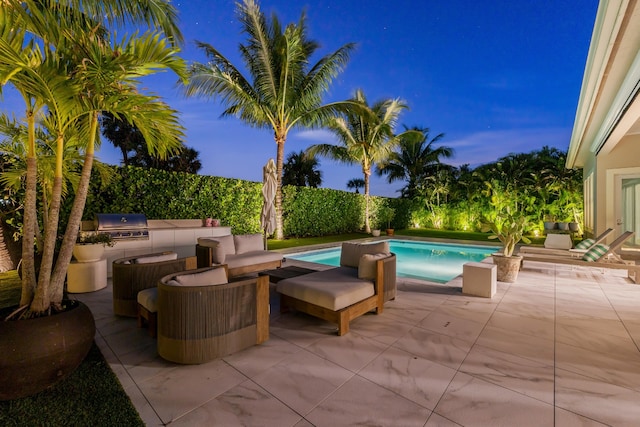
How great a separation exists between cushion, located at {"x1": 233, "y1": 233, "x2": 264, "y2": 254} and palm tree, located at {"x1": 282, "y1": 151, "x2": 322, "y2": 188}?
78.1ft

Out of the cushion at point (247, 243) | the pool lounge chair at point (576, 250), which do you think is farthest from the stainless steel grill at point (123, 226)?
the pool lounge chair at point (576, 250)

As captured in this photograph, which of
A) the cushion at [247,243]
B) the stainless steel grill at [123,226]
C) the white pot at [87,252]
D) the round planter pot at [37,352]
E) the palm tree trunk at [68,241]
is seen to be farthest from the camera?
the cushion at [247,243]

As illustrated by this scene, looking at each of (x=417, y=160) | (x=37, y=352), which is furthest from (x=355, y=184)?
(x=37, y=352)

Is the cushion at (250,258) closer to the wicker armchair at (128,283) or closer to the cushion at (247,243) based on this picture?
the cushion at (247,243)

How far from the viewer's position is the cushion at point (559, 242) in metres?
8.03

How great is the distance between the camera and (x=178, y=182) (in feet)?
26.9

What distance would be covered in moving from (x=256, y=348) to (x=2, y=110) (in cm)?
473

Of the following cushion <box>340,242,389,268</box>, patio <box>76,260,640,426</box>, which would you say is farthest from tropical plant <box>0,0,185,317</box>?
cushion <box>340,242,389,268</box>

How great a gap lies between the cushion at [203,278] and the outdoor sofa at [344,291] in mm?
1061

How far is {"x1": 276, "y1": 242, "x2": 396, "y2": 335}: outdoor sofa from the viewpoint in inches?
134

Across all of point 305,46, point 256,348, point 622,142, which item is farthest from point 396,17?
point 256,348

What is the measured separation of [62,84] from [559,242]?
1089cm

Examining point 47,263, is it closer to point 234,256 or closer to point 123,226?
point 234,256

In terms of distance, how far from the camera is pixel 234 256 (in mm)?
5879
